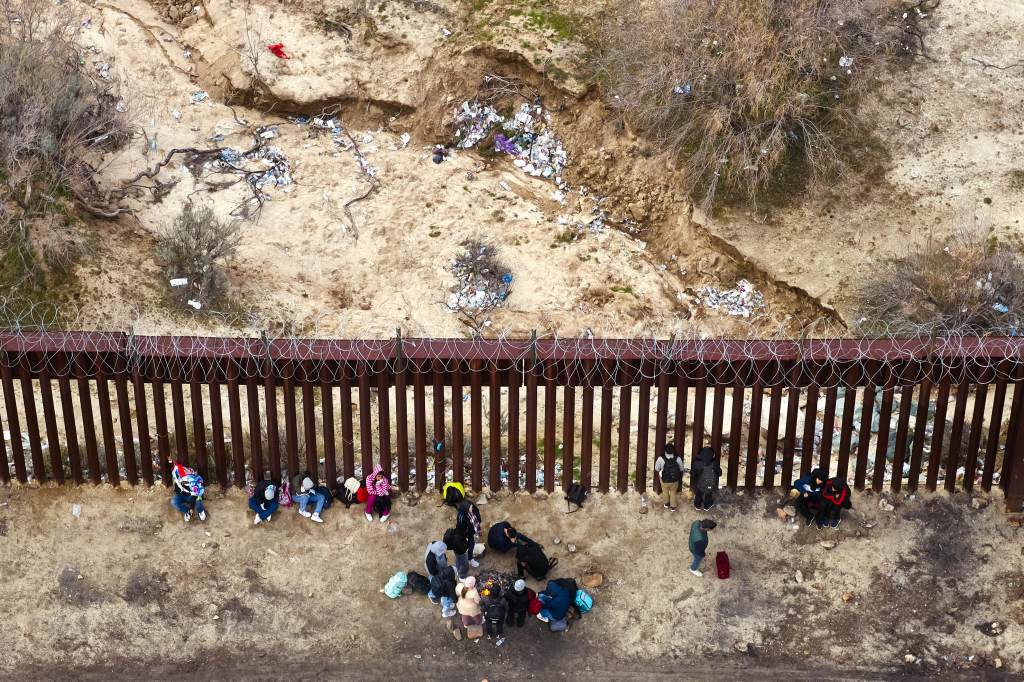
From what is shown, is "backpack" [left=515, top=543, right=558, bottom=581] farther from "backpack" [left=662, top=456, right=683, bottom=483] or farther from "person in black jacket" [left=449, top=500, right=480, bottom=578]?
"backpack" [left=662, top=456, right=683, bottom=483]

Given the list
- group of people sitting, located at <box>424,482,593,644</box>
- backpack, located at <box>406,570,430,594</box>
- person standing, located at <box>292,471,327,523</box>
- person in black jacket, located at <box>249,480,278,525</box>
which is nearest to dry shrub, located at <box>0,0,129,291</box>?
person in black jacket, located at <box>249,480,278,525</box>

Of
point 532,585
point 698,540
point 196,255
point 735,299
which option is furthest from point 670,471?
point 196,255

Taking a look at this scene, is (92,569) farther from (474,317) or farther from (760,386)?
(760,386)

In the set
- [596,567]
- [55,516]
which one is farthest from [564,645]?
[55,516]

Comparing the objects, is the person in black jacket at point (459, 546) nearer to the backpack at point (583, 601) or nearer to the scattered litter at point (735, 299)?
the backpack at point (583, 601)

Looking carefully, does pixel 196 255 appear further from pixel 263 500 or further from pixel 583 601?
pixel 583 601

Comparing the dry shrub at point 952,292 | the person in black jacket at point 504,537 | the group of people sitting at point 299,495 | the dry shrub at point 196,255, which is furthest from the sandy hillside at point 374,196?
the person in black jacket at point 504,537
